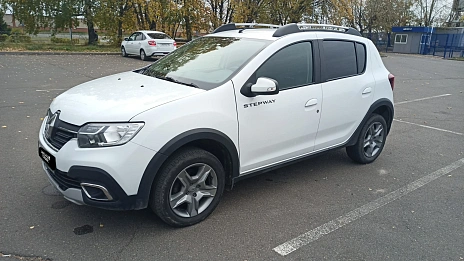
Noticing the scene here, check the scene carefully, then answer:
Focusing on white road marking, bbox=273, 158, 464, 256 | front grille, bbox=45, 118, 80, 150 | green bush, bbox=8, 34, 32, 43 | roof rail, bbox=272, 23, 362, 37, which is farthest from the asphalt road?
green bush, bbox=8, 34, 32, 43

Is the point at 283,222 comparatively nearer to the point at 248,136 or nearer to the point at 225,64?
the point at 248,136

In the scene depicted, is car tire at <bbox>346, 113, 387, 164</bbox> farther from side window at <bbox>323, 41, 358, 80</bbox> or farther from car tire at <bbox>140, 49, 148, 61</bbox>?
car tire at <bbox>140, 49, 148, 61</bbox>

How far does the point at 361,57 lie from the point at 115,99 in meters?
3.17

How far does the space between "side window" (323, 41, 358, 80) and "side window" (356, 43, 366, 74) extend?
79 mm

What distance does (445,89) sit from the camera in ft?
42.1

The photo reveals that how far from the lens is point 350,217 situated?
3.54 meters

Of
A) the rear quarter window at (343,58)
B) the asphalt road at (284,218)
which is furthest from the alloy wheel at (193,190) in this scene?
the rear quarter window at (343,58)

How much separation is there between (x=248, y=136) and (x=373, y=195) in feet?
5.61

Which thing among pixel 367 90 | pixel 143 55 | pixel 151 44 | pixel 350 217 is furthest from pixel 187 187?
pixel 143 55

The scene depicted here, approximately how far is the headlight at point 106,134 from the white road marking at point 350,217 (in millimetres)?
1491

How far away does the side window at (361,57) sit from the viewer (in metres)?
4.60

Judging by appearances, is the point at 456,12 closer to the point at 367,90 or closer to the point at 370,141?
the point at 370,141

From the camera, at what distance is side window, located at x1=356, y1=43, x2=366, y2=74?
460 centimetres

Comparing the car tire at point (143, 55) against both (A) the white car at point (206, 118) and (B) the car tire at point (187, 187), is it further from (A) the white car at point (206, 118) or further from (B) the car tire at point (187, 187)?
(B) the car tire at point (187, 187)
